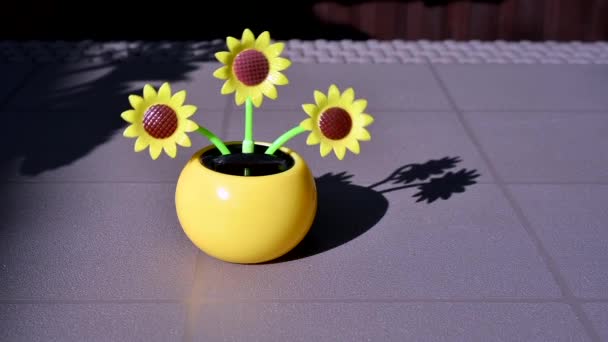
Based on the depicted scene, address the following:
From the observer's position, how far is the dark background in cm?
864

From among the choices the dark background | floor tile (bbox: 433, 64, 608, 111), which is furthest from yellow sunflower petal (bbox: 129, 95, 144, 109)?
the dark background

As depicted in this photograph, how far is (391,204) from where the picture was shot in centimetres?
498

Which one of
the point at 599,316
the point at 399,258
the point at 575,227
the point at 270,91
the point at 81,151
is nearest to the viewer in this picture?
the point at 599,316

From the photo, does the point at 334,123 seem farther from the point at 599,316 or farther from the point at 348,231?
the point at 599,316

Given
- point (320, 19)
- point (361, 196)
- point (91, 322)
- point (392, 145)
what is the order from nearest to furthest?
1. point (91, 322)
2. point (361, 196)
3. point (392, 145)
4. point (320, 19)

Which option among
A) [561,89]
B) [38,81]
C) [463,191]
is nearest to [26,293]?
[463,191]

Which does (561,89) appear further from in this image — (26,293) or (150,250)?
(26,293)

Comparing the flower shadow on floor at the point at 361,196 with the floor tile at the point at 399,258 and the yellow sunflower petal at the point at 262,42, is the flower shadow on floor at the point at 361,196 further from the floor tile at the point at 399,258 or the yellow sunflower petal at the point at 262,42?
the yellow sunflower petal at the point at 262,42

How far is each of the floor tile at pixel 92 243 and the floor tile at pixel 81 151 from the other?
0.62ft

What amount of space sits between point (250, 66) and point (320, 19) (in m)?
4.87

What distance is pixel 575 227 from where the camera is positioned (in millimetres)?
4746

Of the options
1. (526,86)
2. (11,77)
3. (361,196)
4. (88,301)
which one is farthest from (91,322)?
(526,86)

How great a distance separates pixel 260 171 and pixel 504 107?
10.6 feet

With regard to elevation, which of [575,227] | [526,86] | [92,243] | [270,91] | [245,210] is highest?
[270,91]
